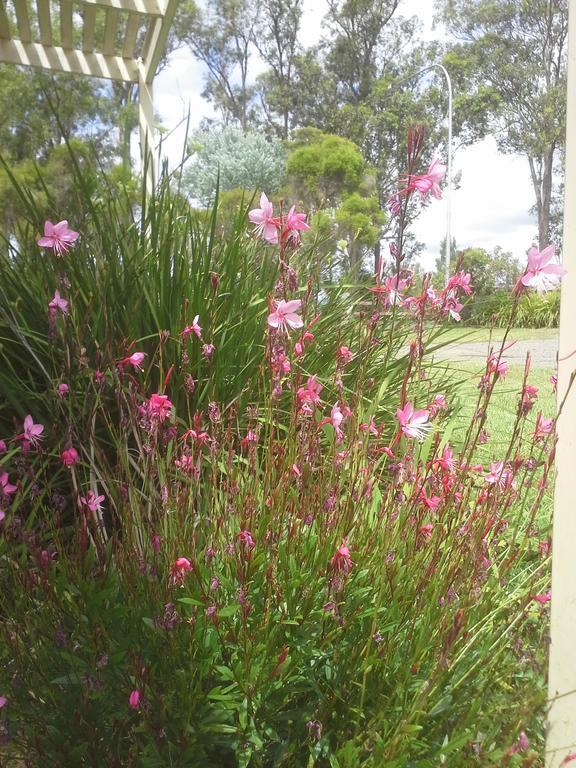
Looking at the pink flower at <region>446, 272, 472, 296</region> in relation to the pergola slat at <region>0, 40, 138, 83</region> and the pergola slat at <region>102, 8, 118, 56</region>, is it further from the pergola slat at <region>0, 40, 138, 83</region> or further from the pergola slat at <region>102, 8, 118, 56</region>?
the pergola slat at <region>0, 40, 138, 83</region>

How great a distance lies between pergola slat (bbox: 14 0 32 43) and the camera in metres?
4.25

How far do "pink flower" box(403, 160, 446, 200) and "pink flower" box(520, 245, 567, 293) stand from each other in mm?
172

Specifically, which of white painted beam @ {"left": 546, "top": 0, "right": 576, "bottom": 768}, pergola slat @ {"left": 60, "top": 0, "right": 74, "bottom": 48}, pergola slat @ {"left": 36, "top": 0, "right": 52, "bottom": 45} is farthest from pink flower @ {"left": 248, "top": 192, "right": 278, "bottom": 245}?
pergola slat @ {"left": 36, "top": 0, "right": 52, "bottom": 45}

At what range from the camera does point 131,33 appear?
4.32 meters

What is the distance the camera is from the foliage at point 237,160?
10375mm

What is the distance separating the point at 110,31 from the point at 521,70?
471cm

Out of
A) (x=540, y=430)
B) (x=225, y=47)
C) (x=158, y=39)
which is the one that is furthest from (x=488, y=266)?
(x=225, y=47)

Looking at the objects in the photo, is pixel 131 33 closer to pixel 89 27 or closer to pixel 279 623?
pixel 89 27

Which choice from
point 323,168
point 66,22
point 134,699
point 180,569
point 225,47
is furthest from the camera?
point 225,47

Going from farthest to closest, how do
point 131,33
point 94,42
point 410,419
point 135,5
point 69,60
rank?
point 69,60 < point 94,42 < point 131,33 < point 135,5 < point 410,419

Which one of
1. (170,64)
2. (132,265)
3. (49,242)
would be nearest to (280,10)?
(170,64)

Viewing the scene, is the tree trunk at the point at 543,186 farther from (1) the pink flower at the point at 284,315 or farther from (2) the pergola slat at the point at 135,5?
(1) the pink flower at the point at 284,315

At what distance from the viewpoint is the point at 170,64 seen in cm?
1160

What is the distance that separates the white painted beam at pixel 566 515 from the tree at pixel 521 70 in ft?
14.4
